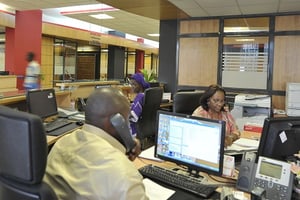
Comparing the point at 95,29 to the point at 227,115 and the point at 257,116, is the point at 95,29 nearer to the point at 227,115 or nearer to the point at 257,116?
the point at 257,116

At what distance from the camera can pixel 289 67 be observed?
5.26 m

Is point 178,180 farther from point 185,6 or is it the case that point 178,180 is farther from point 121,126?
point 185,6

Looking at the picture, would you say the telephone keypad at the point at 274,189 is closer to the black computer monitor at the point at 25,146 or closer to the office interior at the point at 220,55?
the black computer monitor at the point at 25,146

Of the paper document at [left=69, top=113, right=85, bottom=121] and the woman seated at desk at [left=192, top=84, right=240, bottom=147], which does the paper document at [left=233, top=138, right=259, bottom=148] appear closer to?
the woman seated at desk at [left=192, top=84, right=240, bottom=147]

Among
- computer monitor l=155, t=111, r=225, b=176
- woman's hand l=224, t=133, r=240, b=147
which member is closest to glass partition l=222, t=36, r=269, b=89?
woman's hand l=224, t=133, r=240, b=147

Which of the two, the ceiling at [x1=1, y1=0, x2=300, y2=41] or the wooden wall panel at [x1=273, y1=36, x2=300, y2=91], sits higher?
the ceiling at [x1=1, y1=0, x2=300, y2=41]

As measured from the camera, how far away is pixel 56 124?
10.4ft

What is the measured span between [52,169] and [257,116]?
3.82 m

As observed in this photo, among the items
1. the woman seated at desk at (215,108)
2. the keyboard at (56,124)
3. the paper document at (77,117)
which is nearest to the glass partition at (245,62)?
the woman seated at desk at (215,108)

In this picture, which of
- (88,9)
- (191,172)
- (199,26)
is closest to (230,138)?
(191,172)

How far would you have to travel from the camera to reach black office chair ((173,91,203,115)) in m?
3.29

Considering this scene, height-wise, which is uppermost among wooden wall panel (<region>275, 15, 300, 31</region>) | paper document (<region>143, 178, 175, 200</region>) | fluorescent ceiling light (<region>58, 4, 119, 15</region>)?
fluorescent ceiling light (<region>58, 4, 119, 15</region>)

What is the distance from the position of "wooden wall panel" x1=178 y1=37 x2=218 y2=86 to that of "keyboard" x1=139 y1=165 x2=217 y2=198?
4291mm

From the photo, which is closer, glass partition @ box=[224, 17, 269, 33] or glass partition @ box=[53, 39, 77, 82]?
glass partition @ box=[224, 17, 269, 33]
